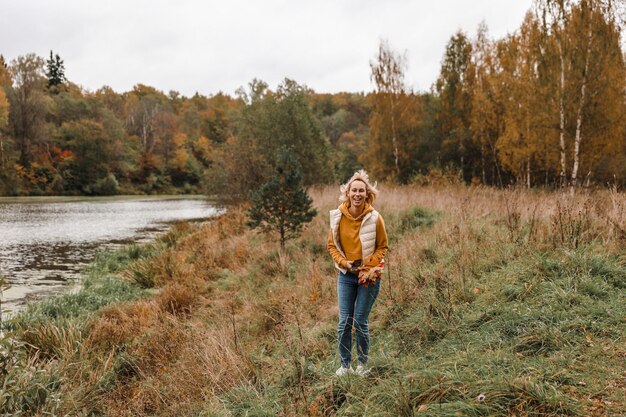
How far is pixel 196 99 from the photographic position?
Answer: 91.5m

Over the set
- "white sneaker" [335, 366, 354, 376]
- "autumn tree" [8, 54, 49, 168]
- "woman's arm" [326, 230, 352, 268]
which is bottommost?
"white sneaker" [335, 366, 354, 376]

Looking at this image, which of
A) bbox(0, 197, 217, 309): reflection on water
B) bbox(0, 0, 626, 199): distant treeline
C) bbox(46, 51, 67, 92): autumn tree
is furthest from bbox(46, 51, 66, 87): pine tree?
bbox(0, 197, 217, 309): reflection on water

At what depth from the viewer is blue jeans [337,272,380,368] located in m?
3.80

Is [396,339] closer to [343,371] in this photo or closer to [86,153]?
[343,371]

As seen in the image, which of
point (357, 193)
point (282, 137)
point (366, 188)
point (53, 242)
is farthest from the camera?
point (282, 137)

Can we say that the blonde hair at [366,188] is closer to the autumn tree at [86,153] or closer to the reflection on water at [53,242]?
the reflection on water at [53,242]

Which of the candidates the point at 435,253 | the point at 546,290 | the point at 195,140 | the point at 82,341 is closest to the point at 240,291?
the point at 82,341

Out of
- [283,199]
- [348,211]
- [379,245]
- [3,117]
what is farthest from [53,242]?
[3,117]

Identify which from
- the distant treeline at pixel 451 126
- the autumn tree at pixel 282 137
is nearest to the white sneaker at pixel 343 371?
the distant treeline at pixel 451 126

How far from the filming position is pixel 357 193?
12.5 feet

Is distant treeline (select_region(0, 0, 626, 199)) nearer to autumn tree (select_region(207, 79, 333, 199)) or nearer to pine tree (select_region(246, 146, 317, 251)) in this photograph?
autumn tree (select_region(207, 79, 333, 199))

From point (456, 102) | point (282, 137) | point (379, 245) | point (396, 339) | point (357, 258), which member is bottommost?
point (396, 339)

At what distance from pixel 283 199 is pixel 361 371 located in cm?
672

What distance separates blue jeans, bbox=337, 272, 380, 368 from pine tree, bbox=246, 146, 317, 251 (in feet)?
20.1
